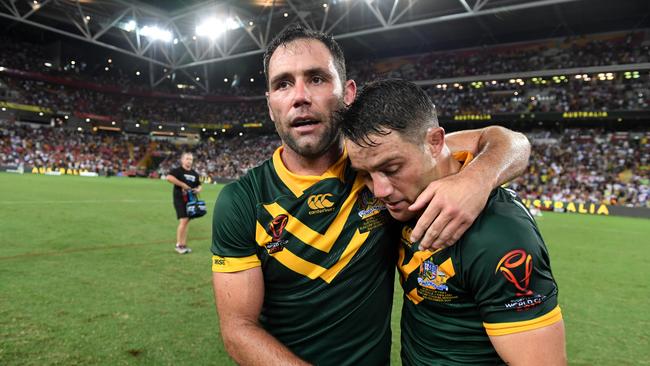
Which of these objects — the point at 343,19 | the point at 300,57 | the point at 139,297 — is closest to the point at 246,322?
the point at 300,57

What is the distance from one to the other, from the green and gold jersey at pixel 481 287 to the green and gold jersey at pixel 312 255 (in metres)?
0.21

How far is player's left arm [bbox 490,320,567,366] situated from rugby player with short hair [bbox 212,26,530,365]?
2.19ft

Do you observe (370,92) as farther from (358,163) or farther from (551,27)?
(551,27)

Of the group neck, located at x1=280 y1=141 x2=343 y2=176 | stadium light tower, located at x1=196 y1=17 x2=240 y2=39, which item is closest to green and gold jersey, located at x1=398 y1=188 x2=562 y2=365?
neck, located at x1=280 y1=141 x2=343 y2=176

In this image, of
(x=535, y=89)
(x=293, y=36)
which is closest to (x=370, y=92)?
(x=293, y=36)

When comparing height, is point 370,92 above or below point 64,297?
above

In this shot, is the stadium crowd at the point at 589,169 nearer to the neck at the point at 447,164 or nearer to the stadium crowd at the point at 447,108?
the stadium crowd at the point at 447,108

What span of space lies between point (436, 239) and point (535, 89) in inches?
1605

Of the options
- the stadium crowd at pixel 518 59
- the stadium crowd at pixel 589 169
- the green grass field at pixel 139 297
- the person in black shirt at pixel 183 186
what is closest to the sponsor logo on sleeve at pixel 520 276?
the green grass field at pixel 139 297

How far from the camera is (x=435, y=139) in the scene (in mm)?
1746

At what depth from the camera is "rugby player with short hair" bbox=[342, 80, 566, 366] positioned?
4.64ft

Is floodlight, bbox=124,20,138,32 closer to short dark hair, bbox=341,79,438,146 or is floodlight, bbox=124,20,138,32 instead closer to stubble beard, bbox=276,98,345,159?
stubble beard, bbox=276,98,345,159

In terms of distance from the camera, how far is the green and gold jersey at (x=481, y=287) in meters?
1.42

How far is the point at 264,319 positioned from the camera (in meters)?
2.08
